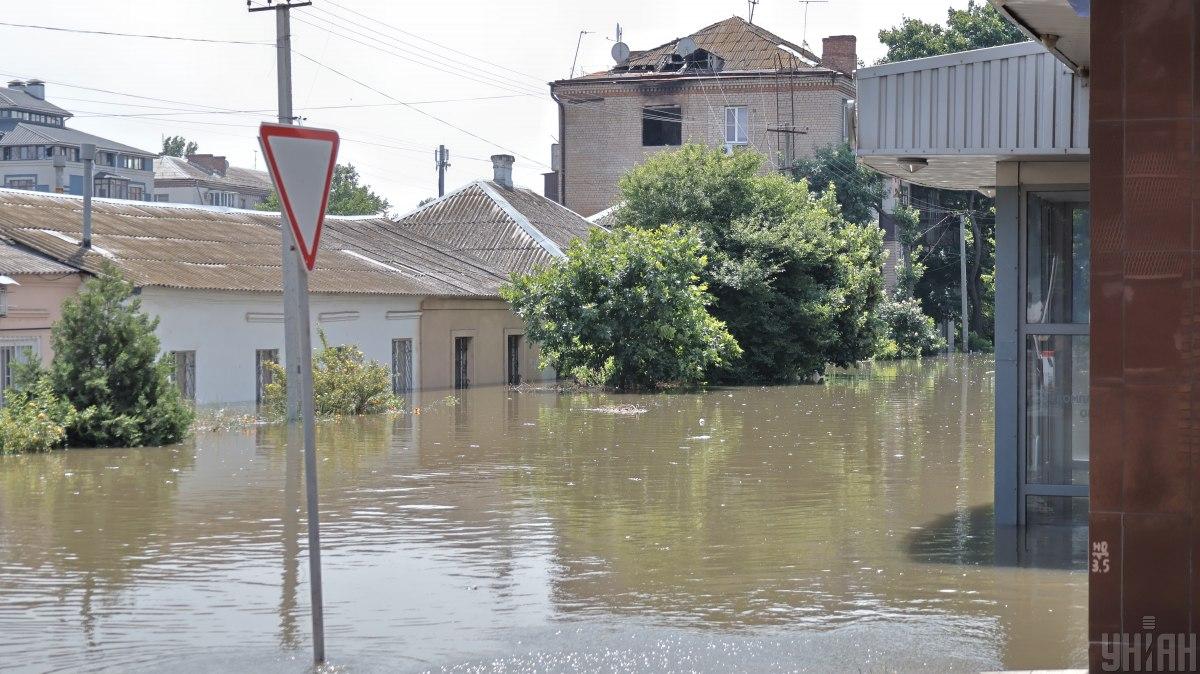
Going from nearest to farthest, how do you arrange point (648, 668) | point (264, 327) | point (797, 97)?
1. point (648, 668)
2. point (264, 327)
3. point (797, 97)

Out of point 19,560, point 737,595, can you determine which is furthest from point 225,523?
point 737,595

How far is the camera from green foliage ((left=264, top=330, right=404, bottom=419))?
88.3 feet

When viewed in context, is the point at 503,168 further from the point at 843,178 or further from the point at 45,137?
the point at 45,137

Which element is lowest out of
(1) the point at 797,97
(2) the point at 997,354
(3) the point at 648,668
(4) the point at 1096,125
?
(3) the point at 648,668

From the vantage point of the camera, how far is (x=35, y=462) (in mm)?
18906

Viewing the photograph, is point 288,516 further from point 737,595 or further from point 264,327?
point 264,327

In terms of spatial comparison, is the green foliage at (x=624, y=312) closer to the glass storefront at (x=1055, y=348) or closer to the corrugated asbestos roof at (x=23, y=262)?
the corrugated asbestos roof at (x=23, y=262)

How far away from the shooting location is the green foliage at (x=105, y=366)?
20.5 meters

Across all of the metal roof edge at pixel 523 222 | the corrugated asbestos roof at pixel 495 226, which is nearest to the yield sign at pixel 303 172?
the metal roof edge at pixel 523 222

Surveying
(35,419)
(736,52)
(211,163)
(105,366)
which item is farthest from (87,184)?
(211,163)

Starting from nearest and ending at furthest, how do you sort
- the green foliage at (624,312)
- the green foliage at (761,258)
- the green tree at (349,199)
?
the green foliage at (624,312)
the green foliage at (761,258)
the green tree at (349,199)

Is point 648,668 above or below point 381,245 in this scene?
below

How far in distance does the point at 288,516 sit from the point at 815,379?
29092 mm

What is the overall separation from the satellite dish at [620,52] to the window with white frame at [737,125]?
584 cm
